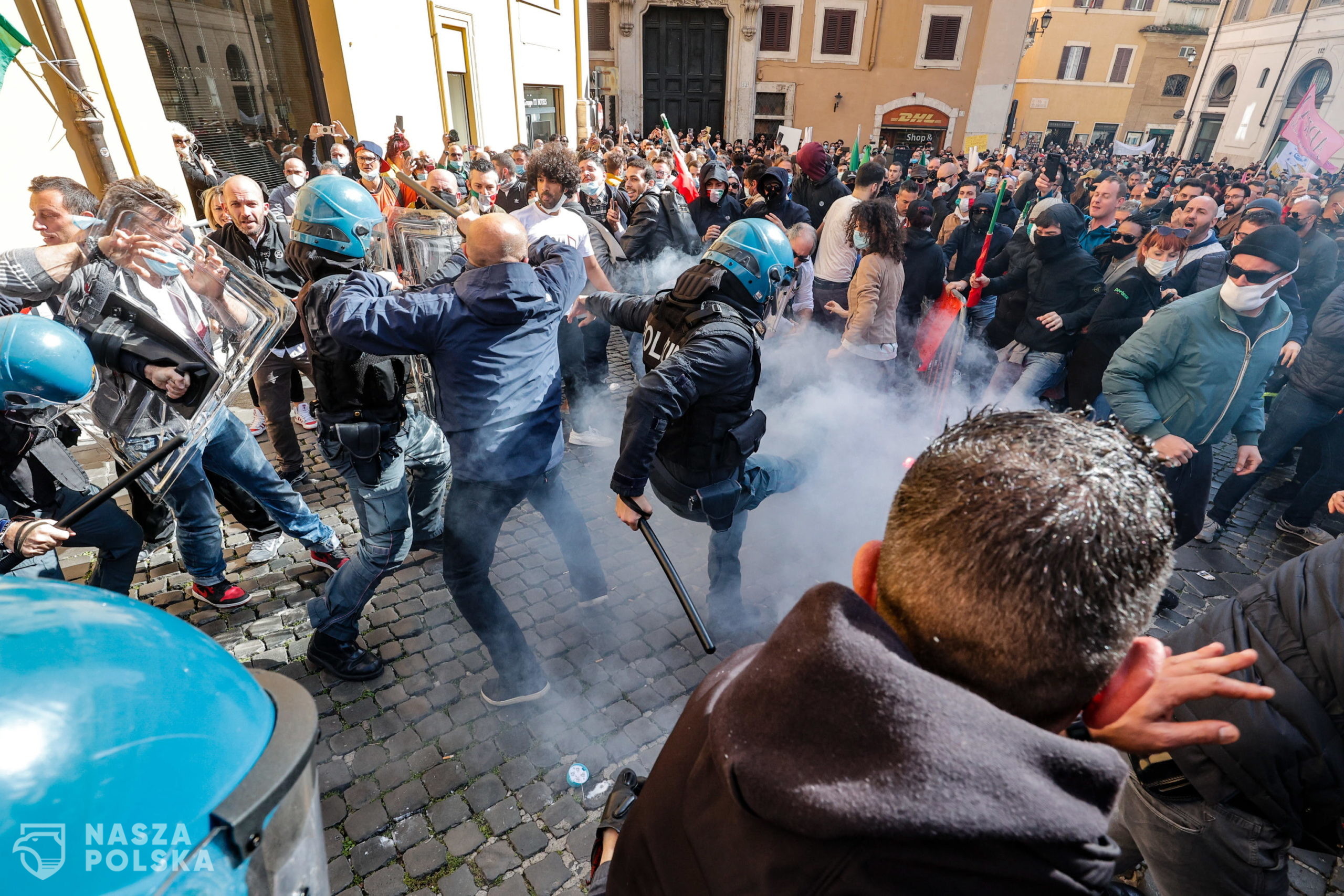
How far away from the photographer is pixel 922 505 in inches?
35.7

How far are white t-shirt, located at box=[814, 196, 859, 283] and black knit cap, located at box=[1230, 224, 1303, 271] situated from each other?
2997mm

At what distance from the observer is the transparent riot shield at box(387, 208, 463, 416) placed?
356 cm

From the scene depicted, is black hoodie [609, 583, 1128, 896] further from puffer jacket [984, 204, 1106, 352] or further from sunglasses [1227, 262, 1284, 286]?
puffer jacket [984, 204, 1106, 352]

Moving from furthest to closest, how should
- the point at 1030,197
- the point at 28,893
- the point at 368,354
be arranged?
the point at 1030,197 < the point at 368,354 < the point at 28,893

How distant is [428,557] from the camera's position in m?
4.03

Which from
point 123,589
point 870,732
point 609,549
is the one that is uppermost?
point 870,732

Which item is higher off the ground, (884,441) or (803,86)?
(803,86)

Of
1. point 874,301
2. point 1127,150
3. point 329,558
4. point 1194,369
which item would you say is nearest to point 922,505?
point 1194,369

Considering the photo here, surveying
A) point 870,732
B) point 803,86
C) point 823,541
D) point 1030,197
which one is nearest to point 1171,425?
point 823,541

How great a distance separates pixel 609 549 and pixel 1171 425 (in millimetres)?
3106

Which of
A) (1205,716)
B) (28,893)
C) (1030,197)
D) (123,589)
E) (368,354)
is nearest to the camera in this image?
(28,893)

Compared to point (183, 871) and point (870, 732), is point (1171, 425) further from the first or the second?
point (183, 871)

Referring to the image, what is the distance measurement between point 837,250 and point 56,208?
17.8ft

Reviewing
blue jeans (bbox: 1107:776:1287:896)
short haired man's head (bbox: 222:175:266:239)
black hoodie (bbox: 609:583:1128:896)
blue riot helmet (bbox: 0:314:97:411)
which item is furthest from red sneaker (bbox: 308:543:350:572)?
blue jeans (bbox: 1107:776:1287:896)
